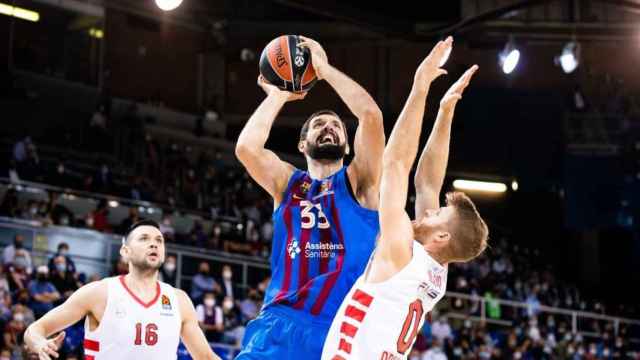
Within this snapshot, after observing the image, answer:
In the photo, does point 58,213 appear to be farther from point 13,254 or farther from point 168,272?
point 13,254

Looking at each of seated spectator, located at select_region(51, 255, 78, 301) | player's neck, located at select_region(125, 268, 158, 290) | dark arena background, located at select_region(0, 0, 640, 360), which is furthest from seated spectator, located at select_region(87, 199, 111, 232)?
player's neck, located at select_region(125, 268, 158, 290)

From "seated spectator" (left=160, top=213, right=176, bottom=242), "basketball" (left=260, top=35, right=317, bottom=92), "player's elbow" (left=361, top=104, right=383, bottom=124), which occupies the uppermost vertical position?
"seated spectator" (left=160, top=213, right=176, bottom=242)

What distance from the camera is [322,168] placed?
645 centimetres

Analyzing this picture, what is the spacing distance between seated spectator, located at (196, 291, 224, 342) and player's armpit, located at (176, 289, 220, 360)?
8941 mm

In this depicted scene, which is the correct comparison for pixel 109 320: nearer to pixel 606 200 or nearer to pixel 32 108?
pixel 32 108

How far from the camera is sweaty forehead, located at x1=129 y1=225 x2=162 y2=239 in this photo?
26.7 ft

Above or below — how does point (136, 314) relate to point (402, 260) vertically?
below

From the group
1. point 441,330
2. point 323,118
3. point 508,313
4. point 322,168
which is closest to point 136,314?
point 322,168

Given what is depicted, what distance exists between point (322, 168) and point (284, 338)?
3.67 feet

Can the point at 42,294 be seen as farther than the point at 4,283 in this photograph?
Yes

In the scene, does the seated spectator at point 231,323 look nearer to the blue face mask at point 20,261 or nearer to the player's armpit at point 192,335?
the blue face mask at point 20,261

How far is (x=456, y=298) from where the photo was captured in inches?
967

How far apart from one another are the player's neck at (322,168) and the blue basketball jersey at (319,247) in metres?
0.09

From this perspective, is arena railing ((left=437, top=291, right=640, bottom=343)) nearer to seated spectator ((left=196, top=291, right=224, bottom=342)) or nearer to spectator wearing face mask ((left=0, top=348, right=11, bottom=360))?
seated spectator ((left=196, top=291, right=224, bottom=342))
